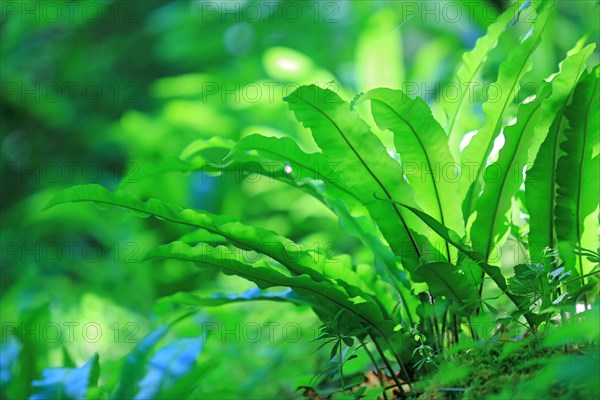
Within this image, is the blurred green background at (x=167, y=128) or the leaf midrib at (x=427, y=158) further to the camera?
the blurred green background at (x=167, y=128)

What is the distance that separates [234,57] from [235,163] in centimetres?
366

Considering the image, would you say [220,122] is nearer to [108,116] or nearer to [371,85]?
[371,85]

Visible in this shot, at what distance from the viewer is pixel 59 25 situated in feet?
14.8

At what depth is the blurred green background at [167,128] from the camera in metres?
1.70

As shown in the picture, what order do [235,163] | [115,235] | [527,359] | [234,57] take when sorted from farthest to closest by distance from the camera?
[234,57] → [115,235] → [235,163] → [527,359]

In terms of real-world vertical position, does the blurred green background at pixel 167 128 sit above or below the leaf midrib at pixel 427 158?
above

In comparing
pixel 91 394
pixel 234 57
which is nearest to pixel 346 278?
pixel 91 394

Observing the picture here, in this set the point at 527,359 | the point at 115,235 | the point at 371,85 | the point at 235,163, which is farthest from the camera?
the point at 115,235

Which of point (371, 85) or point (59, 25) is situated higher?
point (59, 25)

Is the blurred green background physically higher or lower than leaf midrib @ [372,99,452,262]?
higher

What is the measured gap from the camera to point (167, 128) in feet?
10.1

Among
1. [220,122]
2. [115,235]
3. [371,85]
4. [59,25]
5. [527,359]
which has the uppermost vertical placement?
[59,25]

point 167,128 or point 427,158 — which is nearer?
point 427,158

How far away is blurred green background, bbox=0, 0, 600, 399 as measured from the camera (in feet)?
5.58
